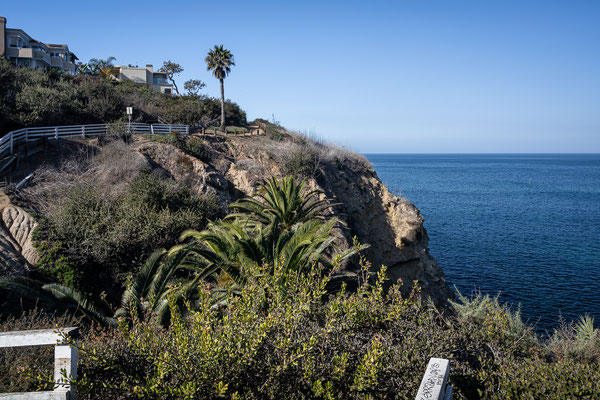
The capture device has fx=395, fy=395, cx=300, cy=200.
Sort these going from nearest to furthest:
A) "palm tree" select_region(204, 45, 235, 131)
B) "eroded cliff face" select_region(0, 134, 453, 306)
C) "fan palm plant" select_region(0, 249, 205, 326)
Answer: "fan palm plant" select_region(0, 249, 205, 326)
"eroded cliff face" select_region(0, 134, 453, 306)
"palm tree" select_region(204, 45, 235, 131)

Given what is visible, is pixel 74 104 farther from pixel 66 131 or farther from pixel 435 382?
pixel 435 382

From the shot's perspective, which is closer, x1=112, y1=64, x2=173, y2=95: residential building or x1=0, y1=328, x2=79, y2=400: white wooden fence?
x1=0, y1=328, x2=79, y2=400: white wooden fence

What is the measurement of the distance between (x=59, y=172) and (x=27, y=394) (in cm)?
1568

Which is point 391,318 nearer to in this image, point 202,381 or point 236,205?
point 202,381

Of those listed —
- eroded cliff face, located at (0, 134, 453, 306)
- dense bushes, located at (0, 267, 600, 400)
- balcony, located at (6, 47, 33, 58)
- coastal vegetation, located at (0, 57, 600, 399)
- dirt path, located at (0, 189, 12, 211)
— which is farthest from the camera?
balcony, located at (6, 47, 33, 58)

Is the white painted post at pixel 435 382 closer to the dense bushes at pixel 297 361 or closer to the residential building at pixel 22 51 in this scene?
the dense bushes at pixel 297 361

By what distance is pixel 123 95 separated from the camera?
30.6 m

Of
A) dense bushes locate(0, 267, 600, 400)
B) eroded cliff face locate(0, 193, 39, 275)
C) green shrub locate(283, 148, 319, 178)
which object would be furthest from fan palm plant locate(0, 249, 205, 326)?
green shrub locate(283, 148, 319, 178)

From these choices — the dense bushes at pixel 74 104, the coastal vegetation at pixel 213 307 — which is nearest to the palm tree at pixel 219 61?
the dense bushes at pixel 74 104

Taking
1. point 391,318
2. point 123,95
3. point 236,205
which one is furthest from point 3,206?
point 123,95

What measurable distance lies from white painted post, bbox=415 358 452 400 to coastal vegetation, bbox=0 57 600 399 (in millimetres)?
558

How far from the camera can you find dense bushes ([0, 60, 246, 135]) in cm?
2166

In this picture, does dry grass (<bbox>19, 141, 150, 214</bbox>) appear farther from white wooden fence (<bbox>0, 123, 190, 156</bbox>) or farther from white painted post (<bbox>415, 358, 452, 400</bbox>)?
white painted post (<bbox>415, 358, 452, 400</bbox>)

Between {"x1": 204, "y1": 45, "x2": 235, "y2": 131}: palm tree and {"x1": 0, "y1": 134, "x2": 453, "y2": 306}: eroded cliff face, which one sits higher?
{"x1": 204, "y1": 45, "x2": 235, "y2": 131}: palm tree
